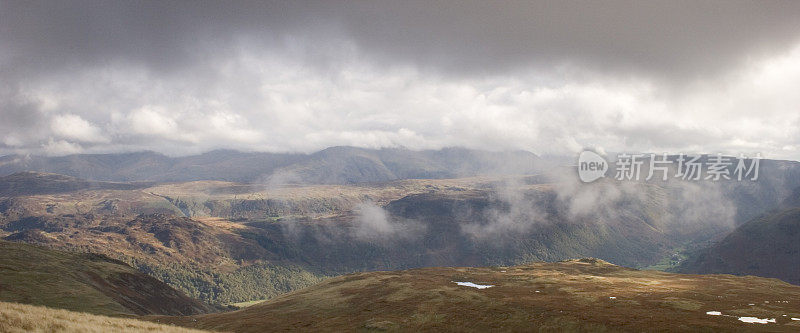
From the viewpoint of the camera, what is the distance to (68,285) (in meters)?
135

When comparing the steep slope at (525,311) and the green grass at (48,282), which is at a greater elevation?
the steep slope at (525,311)

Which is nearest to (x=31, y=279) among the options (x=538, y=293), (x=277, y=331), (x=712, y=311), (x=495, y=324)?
(x=277, y=331)

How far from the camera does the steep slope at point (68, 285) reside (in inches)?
4456

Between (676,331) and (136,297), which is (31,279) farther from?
(676,331)

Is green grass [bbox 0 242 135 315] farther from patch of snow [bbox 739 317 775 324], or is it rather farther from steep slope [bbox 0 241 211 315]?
patch of snow [bbox 739 317 775 324]

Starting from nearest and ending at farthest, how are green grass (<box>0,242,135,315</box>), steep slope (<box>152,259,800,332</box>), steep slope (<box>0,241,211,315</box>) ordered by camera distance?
steep slope (<box>152,259,800,332</box>), green grass (<box>0,242,135,315</box>), steep slope (<box>0,241,211,315</box>)

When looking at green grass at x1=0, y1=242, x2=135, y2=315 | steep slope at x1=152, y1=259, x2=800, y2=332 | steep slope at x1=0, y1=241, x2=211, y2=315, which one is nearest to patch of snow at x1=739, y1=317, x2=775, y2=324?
steep slope at x1=152, y1=259, x2=800, y2=332

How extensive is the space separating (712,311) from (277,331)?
8668 centimetres

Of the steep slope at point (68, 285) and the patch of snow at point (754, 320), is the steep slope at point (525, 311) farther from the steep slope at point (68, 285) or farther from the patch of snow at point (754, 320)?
the steep slope at point (68, 285)

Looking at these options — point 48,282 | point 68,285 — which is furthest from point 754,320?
point 48,282

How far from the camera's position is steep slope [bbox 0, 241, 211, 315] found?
113188mm

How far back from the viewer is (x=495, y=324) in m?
73.0

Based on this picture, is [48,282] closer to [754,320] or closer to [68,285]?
[68,285]

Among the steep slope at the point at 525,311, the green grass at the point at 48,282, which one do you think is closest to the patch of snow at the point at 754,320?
the steep slope at the point at 525,311
